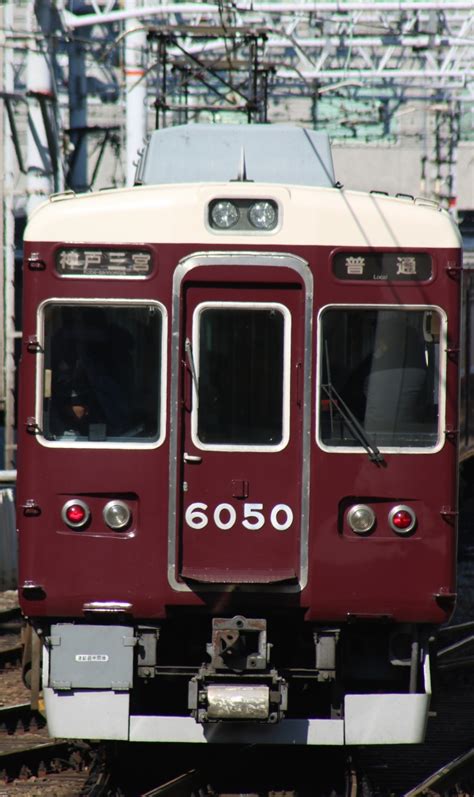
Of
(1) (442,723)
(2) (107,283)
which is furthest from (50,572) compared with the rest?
(1) (442,723)

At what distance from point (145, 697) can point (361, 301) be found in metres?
2.37

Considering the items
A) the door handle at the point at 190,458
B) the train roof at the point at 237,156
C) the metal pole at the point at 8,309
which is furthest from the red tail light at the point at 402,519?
the metal pole at the point at 8,309

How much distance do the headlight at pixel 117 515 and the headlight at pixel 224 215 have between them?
1.41 metres

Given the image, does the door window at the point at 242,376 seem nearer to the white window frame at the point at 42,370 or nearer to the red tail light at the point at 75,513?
the white window frame at the point at 42,370

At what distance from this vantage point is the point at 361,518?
6.40 m

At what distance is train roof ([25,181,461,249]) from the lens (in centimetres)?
640

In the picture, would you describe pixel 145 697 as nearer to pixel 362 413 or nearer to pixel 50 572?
pixel 50 572

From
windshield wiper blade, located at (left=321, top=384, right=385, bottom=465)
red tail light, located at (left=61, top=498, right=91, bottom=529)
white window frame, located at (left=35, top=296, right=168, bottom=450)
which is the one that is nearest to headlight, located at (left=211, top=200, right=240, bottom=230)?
white window frame, located at (left=35, top=296, right=168, bottom=450)

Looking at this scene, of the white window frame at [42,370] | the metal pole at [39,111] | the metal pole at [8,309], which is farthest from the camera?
the metal pole at [39,111]

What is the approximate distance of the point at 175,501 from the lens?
6.36 m

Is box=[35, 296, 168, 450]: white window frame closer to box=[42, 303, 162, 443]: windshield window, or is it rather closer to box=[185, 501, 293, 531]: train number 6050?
box=[42, 303, 162, 443]: windshield window

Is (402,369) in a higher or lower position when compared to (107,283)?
lower

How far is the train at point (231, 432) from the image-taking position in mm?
6375

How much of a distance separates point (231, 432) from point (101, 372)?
2.23ft
